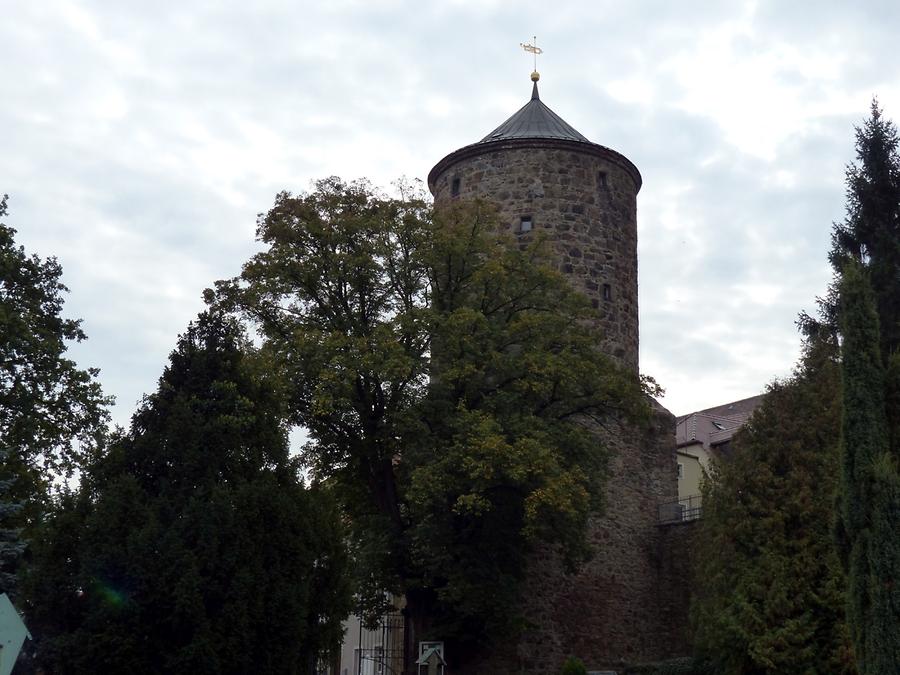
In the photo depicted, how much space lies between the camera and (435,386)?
19703mm

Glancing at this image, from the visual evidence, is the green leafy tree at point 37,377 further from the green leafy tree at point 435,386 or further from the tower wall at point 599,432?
the tower wall at point 599,432

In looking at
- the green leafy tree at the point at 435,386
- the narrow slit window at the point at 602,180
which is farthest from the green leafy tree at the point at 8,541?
the narrow slit window at the point at 602,180

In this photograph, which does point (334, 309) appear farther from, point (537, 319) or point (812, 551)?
point (812, 551)

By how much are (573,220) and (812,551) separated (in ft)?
34.9

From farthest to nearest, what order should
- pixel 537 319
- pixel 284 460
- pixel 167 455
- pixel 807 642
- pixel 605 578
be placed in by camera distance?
1. pixel 605 578
2. pixel 537 319
3. pixel 807 642
4. pixel 284 460
5. pixel 167 455

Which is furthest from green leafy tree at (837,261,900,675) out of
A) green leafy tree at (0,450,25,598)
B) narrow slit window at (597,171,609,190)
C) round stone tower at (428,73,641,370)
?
narrow slit window at (597,171,609,190)

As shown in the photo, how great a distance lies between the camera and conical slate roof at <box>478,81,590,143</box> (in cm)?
2614

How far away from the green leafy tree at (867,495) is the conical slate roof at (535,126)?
13.0 meters

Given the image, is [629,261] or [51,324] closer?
[51,324]

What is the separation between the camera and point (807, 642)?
658 inches

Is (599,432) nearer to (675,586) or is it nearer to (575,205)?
(675,586)

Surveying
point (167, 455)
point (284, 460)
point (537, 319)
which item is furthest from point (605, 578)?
point (167, 455)

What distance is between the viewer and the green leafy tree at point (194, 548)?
490 inches

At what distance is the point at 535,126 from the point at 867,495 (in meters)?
15.5
